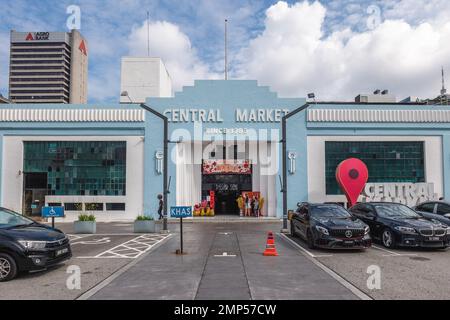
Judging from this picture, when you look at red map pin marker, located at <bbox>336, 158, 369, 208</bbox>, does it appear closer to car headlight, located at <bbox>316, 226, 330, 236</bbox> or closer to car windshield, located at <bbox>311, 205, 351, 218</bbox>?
car windshield, located at <bbox>311, 205, 351, 218</bbox>

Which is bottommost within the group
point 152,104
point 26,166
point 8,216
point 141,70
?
point 8,216

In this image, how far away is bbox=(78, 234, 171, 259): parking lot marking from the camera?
35.9 feet

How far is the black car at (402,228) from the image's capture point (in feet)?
37.0

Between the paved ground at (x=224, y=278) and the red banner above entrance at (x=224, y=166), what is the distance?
50.1 ft

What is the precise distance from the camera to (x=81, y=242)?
46.5ft

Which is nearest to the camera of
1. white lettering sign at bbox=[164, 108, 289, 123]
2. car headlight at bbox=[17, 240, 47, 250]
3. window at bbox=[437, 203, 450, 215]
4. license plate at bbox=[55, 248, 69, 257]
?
car headlight at bbox=[17, 240, 47, 250]

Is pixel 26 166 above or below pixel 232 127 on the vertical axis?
below

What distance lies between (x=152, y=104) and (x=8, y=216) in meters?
17.4

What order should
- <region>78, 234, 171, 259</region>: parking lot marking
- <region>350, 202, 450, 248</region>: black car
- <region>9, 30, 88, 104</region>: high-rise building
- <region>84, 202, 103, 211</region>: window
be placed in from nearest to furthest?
<region>78, 234, 171, 259</region>: parking lot marking → <region>350, 202, 450, 248</region>: black car → <region>84, 202, 103, 211</region>: window → <region>9, 30, 88, 104</region>: high-rise building

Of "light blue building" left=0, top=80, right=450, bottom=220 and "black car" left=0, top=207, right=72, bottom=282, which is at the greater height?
"light blue building" left=0, top=80, right=450, bottom=220

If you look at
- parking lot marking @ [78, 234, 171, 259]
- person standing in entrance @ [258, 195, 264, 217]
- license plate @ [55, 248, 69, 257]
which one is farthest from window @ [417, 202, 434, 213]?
license plate @ [55, 248, 69, 257]
